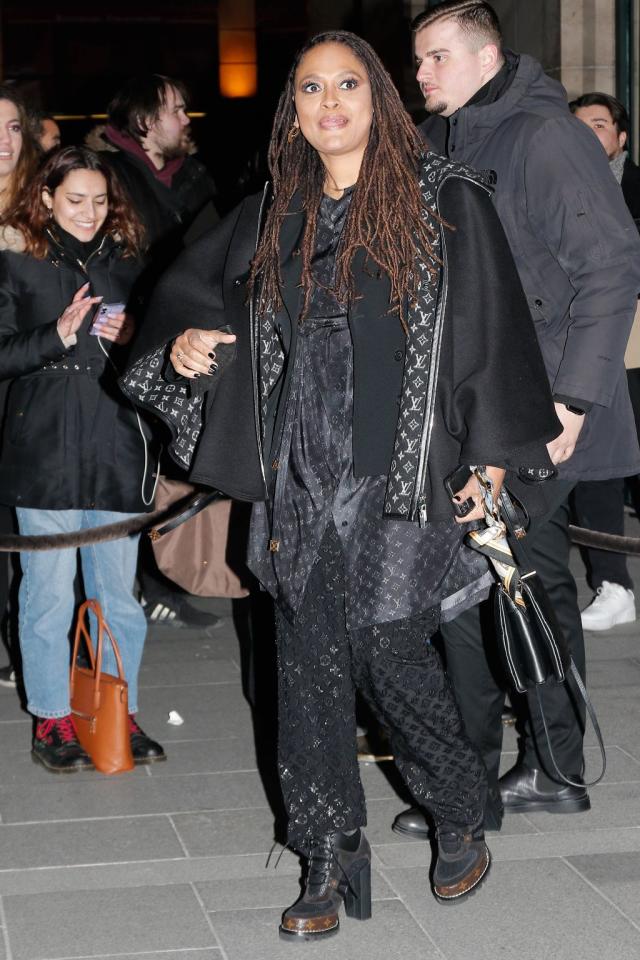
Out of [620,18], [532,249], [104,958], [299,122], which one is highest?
[620,18]

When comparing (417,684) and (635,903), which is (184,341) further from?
(635,903)

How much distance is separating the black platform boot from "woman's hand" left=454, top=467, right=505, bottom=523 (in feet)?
2.75

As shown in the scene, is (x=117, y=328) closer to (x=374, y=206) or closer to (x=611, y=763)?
(x=374, y=206)

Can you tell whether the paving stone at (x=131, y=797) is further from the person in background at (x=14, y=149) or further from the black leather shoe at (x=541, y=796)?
the person in background at (x=14, y=149)

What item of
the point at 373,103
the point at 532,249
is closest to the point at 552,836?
the point at 532,249

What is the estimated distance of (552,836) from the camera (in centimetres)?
410

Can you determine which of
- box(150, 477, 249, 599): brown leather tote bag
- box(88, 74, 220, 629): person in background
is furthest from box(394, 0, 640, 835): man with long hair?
box(88, 74, 220, 629): person in background

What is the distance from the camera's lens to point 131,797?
450 centimetres

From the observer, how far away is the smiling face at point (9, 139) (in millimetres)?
5223

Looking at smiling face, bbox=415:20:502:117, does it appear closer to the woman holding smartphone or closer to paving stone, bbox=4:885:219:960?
the woman holding smartphone

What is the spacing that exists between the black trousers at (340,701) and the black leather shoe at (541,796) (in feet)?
2.45

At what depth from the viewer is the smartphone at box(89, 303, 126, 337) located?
4.68 metres

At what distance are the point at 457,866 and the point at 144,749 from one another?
1525mm

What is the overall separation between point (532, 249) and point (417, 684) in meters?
1.26
